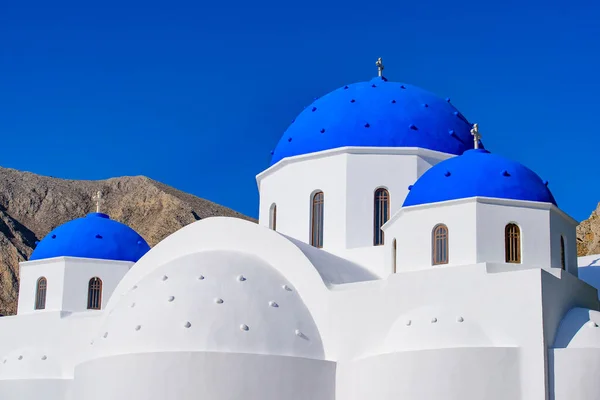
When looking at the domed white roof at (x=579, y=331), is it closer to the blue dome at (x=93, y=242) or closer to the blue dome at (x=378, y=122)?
the blue dome at (x=378, y=122)

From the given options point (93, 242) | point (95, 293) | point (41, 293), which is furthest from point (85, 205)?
point (95, 293)

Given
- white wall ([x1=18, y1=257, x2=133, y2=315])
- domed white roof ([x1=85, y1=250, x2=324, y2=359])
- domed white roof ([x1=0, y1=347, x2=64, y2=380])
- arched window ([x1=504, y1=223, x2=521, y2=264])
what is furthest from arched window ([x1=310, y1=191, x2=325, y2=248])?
domed white roof ([x1=0, y1=347, x2=64, y2=380])

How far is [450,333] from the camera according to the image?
17047 mm

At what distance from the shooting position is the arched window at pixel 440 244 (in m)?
18.5

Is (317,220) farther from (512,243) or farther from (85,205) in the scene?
(85,205)

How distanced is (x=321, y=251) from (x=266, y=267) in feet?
4.99

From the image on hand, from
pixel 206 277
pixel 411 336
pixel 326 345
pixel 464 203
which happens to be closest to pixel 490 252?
pixel 464 203

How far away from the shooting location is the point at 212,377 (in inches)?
699

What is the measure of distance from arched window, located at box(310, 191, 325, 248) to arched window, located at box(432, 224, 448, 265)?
4653 millimetres

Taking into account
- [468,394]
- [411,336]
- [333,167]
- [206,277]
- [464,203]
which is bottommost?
[468,394]

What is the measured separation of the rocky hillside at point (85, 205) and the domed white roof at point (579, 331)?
3684cm

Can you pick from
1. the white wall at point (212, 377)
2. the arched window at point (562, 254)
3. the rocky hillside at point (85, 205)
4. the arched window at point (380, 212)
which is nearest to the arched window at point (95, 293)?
the white wall at point (212, 377)

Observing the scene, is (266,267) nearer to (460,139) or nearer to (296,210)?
(296,210)

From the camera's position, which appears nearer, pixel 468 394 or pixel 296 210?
pixel 468 394
